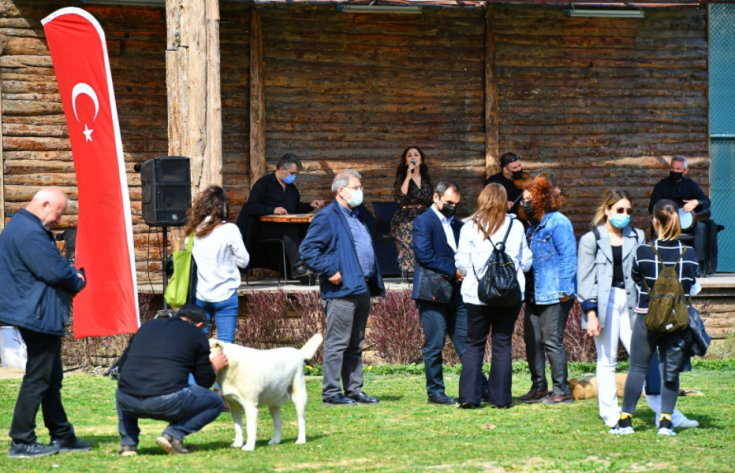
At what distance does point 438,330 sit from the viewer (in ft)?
26.3

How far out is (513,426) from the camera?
7.19 metres

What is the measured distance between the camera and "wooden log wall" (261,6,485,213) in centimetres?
1361

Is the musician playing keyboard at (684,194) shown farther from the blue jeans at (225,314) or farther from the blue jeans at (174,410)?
the blue jeans at (174,410)

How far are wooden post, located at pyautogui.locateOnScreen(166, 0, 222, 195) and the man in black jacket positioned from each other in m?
1.84

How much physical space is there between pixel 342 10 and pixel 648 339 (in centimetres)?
770

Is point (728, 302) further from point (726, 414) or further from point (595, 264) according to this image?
point (595, 264)

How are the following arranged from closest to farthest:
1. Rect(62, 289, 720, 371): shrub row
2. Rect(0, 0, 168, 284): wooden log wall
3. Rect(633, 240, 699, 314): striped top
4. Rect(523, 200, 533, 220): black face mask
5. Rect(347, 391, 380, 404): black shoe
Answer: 1. Rect(633, 240, 699, 314): striped top
2. Rect(523, 200, 533, 220): black face mask
3. Rect(347, 391, 380, 404): black shoe
4. Rect(62, 289, 720, 371): shrub row
5. Rect(0, 0, 168, 284): wooden log wall

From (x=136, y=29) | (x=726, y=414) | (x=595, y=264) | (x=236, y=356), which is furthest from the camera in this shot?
(x=136, y=29)

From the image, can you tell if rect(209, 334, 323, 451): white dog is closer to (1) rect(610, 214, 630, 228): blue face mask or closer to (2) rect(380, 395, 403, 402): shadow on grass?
(2) rect(380, 395, 403, 402): shadow on grass

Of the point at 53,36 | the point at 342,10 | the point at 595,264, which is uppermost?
the point at 342,10

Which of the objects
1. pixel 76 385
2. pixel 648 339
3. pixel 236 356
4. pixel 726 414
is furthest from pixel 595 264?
pixel 76 385

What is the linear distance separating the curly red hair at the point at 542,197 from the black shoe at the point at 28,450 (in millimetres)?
3842

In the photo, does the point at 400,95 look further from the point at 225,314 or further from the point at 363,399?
the point at 225,314

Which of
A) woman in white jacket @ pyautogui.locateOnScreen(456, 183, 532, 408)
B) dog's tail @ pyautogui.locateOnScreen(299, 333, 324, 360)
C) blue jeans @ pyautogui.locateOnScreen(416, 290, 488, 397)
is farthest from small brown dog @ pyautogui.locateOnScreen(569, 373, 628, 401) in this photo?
dog's tail @ pyautogui.locateOnScreen(299, 333, 324, 360)
